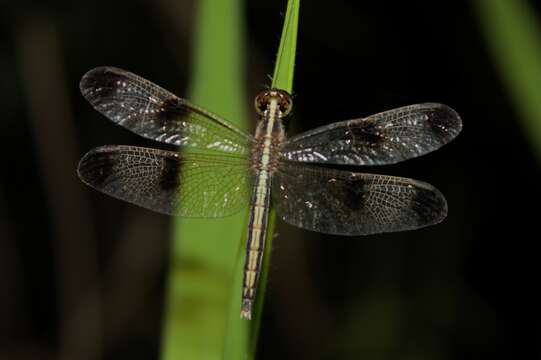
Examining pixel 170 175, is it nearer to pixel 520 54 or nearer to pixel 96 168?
pixel 96 168

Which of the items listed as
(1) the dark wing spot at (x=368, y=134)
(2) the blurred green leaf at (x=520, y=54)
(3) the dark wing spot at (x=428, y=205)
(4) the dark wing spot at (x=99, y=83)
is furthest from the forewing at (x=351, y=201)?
(4) the dark wing spot at (x=99, y=83)

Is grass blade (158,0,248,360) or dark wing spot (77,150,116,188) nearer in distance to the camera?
grass blade (158,0,248,360)

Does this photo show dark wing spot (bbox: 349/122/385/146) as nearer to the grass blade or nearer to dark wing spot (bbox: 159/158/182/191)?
the grass blade

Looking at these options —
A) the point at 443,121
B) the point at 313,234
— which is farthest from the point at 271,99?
the point at 313,234

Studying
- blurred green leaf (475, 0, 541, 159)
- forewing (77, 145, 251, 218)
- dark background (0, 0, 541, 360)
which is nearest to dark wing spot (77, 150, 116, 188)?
forewing (77, 145, 251, 218)

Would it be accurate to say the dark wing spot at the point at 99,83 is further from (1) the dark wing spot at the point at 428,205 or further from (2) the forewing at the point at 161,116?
(1) the dark wing spot at the point at 428,205
